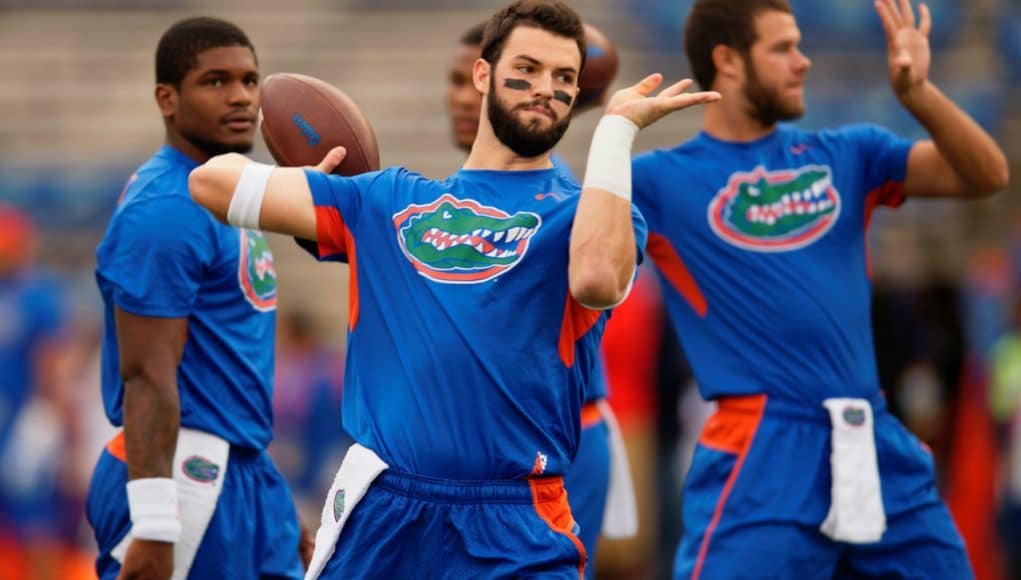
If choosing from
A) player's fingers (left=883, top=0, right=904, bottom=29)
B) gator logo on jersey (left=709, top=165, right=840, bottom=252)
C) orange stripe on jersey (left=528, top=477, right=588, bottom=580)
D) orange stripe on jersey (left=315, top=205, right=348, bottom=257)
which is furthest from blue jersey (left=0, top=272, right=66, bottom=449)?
orange stripe on jersey (left=528, top=477, right=588, bottom=580)

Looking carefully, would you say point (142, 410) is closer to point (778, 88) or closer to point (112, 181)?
point (778, 88)

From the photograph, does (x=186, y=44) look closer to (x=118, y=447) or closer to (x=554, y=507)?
(x=118, y=447)

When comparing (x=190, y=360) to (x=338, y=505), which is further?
(x=190, y=360)

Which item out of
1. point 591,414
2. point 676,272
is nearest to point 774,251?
point 676,272

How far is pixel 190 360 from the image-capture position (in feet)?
18.8

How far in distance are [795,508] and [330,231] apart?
1895mm

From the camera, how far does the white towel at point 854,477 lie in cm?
581

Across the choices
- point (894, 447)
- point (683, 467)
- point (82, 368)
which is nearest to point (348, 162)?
point (894, 447)

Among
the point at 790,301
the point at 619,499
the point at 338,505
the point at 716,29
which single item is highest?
the point at 716,29

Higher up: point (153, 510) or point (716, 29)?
point (716, 29)

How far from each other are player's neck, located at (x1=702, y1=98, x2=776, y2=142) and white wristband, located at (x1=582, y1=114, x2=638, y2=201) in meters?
1.60

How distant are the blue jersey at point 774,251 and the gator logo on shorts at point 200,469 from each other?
1.66 m

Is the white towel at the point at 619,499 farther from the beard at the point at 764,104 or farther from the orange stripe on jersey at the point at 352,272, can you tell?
the orange stripe on jersey at the point at 352,272

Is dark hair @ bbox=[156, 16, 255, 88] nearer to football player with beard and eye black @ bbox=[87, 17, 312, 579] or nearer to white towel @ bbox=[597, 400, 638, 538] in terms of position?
football player with beard and eye black @ bbox=[87, 17, 312, 579]
